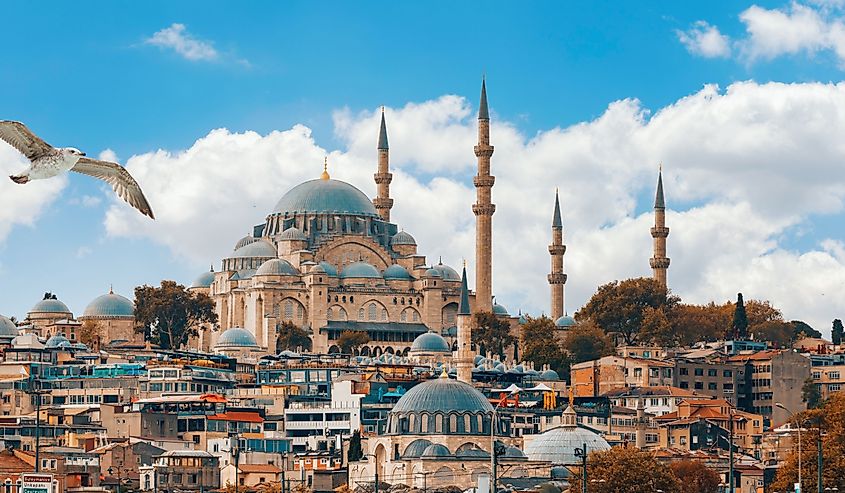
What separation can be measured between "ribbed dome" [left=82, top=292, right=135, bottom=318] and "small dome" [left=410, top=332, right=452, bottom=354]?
17607mm

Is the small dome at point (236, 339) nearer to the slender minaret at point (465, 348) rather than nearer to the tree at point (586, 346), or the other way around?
the slender minaret at point (465, 348)

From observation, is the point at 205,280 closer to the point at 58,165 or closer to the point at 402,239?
the point at 402,239

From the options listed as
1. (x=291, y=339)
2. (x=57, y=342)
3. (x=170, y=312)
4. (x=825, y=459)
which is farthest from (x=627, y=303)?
(x=825, y=459)

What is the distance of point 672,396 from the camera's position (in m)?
101

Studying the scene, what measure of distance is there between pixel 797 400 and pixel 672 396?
24.6 ft

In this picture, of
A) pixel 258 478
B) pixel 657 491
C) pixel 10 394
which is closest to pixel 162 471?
pixel 258 478

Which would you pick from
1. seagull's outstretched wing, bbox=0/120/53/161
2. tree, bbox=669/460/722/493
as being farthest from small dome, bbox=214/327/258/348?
seagull's outstretched wing, bbox=0/120/53/161

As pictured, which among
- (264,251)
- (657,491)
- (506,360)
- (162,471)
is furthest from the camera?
(264,251)

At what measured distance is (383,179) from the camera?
127875mm

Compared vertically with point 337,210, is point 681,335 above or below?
below

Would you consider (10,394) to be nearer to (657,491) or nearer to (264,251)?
(264,251)

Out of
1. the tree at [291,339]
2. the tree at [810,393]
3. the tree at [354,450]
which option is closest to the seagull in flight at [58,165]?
the tree at [354,450]

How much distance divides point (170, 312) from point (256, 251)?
10.2m

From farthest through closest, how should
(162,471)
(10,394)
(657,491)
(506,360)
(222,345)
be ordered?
(506,360)
(222,345)
(10,394)
(162,471)
(657,491)
